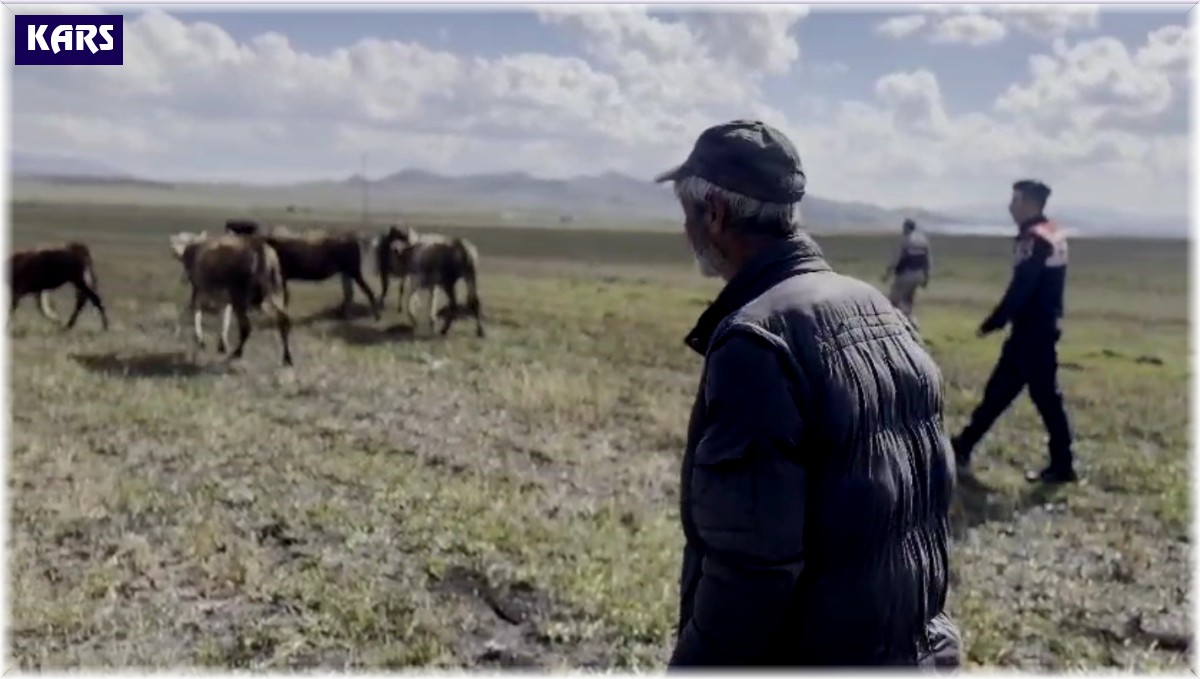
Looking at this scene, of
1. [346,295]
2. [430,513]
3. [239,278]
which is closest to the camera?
[430,513]

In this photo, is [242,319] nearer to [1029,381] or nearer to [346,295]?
[346,295]

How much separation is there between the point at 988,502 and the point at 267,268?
334 inches

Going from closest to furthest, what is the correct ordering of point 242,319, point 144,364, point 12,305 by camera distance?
point 144,364
point 242,319
point 12,305

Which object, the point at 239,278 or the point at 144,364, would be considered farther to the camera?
the point at 239,278

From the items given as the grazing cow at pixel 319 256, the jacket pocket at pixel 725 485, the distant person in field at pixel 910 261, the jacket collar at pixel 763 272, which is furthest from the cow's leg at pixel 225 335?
the jacket pocket at pixel 725 485

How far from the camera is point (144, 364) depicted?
12.1m

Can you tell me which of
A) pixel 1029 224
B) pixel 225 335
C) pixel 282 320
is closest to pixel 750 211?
pixel 1029 224

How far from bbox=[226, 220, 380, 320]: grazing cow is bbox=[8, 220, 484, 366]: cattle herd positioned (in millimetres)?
15

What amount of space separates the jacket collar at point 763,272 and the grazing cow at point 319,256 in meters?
15.5

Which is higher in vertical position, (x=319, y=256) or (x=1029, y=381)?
(x=319, y=256)

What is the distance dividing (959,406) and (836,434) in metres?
9.82

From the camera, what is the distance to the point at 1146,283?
49.8m

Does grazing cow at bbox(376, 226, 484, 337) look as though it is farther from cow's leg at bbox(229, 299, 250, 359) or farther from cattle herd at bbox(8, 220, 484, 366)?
cow's leg at bbox(229, 299, 250, 359)

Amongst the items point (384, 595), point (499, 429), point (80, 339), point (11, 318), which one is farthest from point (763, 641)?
point (11, 318)
